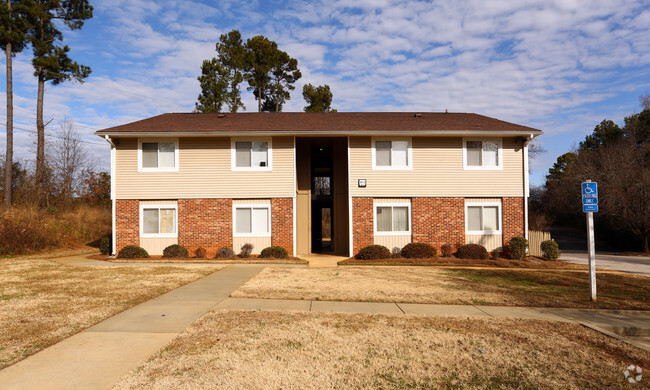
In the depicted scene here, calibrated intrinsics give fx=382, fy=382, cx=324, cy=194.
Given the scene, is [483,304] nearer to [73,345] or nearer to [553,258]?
[73,345]

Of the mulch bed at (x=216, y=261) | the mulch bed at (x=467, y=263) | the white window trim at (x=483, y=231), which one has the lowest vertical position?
the mulch bed at (x=467, y=263)

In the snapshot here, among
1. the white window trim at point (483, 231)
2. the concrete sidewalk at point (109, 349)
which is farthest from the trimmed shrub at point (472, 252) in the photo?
the concrete sidewalk at point (109, 349)

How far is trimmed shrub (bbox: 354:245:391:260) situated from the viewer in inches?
642

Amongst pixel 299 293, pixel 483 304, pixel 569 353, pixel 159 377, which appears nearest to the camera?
pixel 159 377

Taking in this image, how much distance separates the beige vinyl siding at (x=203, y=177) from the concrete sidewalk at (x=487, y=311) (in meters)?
9.23

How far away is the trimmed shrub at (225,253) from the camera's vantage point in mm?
16484

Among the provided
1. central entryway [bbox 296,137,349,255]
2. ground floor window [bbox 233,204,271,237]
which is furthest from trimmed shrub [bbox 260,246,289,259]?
central entryway [bbox 296,137,349,255]

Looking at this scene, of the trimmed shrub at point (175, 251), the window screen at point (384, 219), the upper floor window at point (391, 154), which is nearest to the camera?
the trimmed shrub at point (175, 251)

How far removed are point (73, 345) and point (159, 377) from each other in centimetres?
199

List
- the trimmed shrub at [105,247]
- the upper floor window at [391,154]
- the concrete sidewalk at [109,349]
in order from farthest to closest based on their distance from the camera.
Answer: the trimmed shrub at [105,247], the upper floor window at [391,154], the concrete sidewalk at [109,349]

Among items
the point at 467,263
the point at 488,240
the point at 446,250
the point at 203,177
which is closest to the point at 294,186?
the point at 203,177

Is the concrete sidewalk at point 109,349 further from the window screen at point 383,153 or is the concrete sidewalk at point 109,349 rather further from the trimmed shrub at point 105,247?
the trimmed shrub at point 105,247

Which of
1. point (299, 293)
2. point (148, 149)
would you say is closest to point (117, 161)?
point (148, 149)

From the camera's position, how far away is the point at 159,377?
13.8 feet
